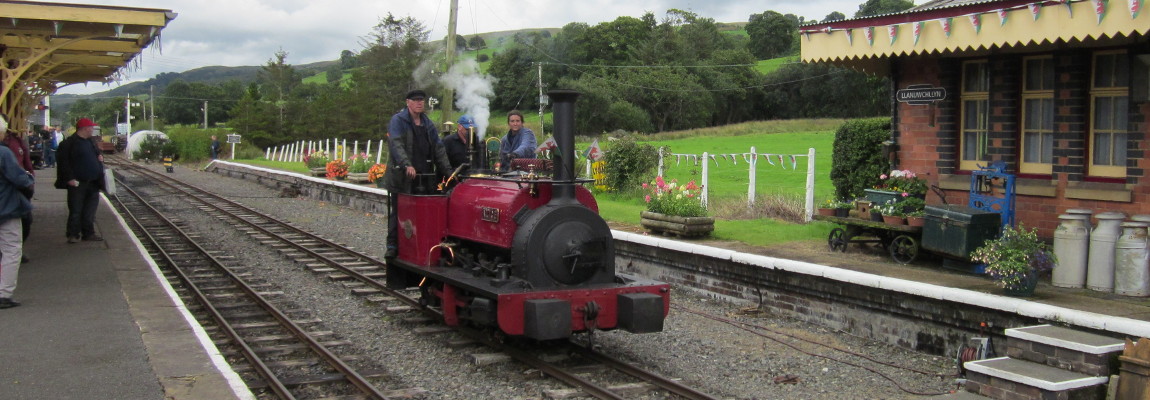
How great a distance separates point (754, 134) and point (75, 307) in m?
35.0

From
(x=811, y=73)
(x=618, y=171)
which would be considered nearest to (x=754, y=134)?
(x=811, y=73)

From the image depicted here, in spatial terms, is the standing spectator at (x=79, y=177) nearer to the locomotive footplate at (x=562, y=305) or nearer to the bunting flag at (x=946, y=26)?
the locomotive footplate at (x=562, y=305)

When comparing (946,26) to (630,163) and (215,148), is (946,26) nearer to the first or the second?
(630,163)

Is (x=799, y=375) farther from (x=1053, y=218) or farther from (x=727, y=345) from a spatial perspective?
(x=1053, y=218)

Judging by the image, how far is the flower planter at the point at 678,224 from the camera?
1085 centimetres

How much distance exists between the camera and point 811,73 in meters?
52.3

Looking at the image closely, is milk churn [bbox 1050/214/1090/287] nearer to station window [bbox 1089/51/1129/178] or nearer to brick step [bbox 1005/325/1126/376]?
station window [bbox 1089/51/1129/178]

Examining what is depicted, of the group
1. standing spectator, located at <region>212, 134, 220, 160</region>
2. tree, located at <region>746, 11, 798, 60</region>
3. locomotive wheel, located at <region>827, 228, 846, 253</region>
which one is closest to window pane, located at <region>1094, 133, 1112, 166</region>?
locomotive wheel, located at <region>827, 228, 846, 253</region>

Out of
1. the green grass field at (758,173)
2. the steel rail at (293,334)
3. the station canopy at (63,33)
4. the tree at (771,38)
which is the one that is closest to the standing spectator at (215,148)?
the green grass field at (758,173)

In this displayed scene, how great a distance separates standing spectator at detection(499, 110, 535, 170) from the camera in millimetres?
8008

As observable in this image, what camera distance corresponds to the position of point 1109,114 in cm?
822

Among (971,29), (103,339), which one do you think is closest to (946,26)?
(971,29)

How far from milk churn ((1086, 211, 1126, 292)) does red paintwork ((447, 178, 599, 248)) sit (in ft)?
13.7

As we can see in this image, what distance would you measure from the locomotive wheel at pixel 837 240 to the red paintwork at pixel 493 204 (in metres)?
3.97
